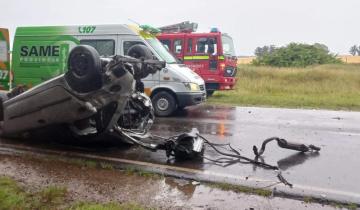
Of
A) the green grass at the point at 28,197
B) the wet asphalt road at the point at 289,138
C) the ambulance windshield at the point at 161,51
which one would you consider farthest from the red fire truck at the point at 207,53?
the green grass at the point at 28,197

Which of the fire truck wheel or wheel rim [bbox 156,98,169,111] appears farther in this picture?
wheel rim [bbox 156,98,169,111]

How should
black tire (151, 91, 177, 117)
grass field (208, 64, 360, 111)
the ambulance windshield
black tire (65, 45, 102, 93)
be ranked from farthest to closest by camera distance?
grass field (208, 64, 360, 111), black tire (151, 91, 177, 117), the ambulance windshield, black tire (65, 45, 102, 93)

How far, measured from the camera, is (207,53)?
16109mm

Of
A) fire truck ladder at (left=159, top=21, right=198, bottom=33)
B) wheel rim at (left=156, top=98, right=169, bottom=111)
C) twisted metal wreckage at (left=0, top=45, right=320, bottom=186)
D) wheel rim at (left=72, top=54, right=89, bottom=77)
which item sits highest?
fire truck ladder at (left=159, top=21, right=198, bottom=33)

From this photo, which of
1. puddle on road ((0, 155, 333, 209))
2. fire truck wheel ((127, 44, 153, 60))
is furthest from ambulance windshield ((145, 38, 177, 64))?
puddle on road ((0, 155, 333, 209))

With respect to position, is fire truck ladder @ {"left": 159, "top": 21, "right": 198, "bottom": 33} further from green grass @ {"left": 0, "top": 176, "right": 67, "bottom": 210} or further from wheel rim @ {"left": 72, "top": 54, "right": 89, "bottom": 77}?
green grass @ {"left": 0, "top": 176, "right": 67, "bottom": 210}

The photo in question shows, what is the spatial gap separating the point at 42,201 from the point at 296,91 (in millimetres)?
17409

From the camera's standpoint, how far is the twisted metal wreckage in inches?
220

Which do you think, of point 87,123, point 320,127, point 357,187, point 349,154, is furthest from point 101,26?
point 357,187

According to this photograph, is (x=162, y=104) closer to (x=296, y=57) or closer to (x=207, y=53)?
(x=207, y=53)

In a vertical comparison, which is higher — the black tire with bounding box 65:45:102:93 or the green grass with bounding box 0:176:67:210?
the black tire with bounding box 65:45:102:93

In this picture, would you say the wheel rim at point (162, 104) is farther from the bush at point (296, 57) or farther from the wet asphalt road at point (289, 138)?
the bush at point (296, 57)

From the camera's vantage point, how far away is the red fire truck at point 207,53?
16031 mm

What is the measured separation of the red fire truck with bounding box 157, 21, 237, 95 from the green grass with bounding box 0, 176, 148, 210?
472 inches
